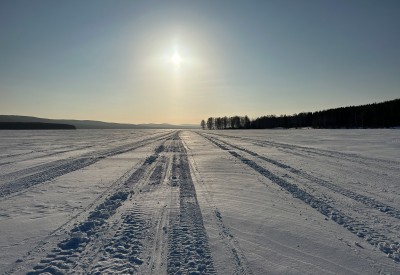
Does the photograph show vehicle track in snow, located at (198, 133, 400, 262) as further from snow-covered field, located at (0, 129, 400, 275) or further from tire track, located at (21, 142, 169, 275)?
tire track, located at (21, 142, 169, 275)

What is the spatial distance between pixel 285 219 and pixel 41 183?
799 cm

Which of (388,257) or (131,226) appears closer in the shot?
(388,257)

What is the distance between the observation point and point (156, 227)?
210 inches

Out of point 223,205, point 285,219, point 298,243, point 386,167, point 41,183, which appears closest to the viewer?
point 298,243

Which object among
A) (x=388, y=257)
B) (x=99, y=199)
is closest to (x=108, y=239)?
(x=99, y=199)

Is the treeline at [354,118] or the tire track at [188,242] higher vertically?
the treeline at [354,118]

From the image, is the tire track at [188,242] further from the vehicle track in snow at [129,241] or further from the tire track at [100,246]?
the tire track at [100,246]

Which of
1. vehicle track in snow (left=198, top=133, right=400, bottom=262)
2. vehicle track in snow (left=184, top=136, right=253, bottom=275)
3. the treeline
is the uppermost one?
the treeline

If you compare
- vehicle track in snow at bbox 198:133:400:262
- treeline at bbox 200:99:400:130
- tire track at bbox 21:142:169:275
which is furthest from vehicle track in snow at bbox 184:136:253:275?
treeline at bbox 200:99:400:130

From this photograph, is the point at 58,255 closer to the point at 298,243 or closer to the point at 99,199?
the point at 99,199

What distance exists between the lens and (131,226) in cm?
539

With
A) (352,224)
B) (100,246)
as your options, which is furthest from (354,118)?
(100,246)

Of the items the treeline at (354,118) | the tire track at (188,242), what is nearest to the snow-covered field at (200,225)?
the tire track at (188,242)

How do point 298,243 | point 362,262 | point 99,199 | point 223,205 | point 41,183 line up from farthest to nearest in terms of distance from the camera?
point 41,183 → point 99,199 → point 223,205 → point 298,243 → point 362,262
